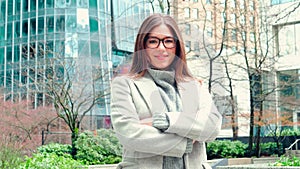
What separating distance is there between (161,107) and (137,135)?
11 centimetres

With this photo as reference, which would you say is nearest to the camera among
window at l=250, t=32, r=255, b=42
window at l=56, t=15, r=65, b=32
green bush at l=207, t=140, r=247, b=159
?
window at l=250, t=32, r=255, b=42

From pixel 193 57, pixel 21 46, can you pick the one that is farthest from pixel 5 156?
pixel 21 46

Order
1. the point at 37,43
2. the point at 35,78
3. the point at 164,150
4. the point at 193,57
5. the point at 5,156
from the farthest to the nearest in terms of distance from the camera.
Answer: the point at 37,43, the point at 35,78, the point at 5,156, the point at 193,57, the point at 164,150

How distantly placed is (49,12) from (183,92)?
41.6ft

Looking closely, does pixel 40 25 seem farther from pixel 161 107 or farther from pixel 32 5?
pixel 161 107

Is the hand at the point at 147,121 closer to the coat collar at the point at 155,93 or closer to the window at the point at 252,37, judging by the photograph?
the coat collar at the point at 155,93

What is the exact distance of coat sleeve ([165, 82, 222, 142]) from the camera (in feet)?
4.09

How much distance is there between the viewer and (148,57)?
1339 millimetres

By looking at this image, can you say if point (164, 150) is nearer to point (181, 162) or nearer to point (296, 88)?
point (181, 162)

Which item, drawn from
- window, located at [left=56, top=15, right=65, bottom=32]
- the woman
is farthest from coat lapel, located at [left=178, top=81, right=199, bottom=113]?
window, located at [left=56, top=15, right=65, bottom=32]

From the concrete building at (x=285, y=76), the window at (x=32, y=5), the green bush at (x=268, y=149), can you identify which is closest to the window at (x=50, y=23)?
the window at (x=32, y=5)

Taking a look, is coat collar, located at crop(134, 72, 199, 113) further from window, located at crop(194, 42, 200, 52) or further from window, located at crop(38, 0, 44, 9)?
window, located at crop(38, 0, 44, 9)

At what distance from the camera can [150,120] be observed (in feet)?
4.17

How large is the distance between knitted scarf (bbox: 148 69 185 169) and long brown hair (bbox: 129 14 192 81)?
25mm
